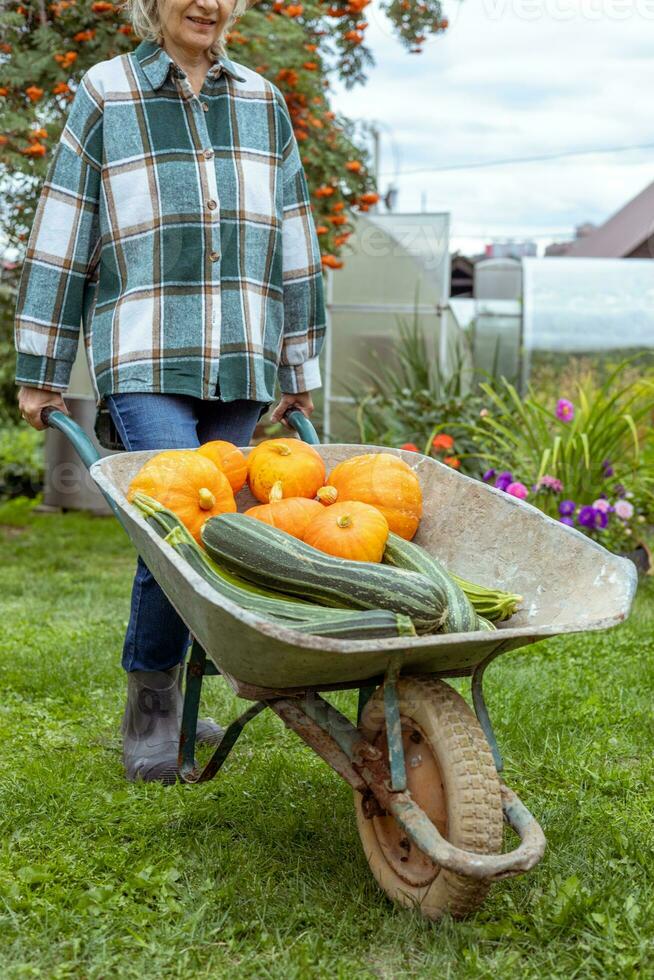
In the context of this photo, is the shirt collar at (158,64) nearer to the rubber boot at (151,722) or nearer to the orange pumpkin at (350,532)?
the orange pumpkin at (350,532)

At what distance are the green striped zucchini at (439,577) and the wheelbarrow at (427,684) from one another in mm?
50

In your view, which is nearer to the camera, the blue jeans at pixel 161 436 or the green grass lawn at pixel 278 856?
the green grass lawn at pixel 278 856

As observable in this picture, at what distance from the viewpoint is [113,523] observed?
6.93 m

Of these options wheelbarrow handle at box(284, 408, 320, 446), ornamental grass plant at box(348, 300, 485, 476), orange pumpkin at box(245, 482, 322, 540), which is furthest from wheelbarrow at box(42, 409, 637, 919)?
ornamental grass plant at box(348, 300, 485, 476)

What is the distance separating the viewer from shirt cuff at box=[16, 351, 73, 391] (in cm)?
247

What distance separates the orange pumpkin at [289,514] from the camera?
6.45 ft

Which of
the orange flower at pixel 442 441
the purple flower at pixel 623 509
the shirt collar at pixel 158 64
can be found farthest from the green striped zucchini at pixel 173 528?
the orange flower at pixel 442 441

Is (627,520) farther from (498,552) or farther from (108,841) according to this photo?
(108,841)

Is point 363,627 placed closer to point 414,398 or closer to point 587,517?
point 587,517

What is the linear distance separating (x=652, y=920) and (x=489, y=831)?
0.36m

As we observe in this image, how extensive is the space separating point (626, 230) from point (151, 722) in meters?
13.3

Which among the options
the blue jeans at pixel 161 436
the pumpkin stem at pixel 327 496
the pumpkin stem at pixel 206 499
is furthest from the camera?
the blue jeans at pixel 161 436

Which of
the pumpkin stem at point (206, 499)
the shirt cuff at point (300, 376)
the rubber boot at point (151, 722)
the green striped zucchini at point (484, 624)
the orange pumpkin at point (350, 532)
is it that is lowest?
the rubber boot at point (151, 722)

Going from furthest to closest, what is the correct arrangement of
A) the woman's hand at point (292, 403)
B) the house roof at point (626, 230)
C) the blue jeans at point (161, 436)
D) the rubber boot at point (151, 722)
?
the house roof at point (626, 230) < the woman's hand at point (292, 403) < the rubber boot at point (151, 722) < the blue jeans at point (161, 436)
